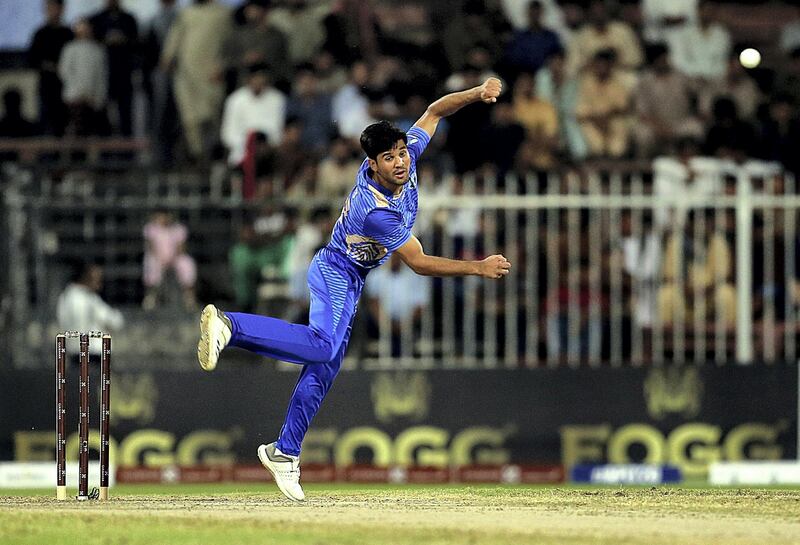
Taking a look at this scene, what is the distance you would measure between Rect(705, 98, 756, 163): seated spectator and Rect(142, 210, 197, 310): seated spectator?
16.7 feet

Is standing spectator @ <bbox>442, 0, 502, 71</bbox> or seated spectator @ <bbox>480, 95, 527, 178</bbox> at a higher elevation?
standing spectator @ <bbox>442, 0, 502, 71</bbox>

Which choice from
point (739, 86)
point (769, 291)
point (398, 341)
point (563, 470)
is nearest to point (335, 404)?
point (398, 341)

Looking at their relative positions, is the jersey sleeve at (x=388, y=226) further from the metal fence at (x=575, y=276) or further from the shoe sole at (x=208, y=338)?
the metal fence at (x=575, y=276)

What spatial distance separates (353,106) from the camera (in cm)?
1841

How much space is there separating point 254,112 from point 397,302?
3.17 meters

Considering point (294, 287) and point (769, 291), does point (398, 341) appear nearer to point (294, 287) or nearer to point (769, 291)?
point (294, 287)

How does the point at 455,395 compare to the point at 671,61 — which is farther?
the point at 671,61

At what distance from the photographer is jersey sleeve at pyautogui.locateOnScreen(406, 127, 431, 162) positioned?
443 inches

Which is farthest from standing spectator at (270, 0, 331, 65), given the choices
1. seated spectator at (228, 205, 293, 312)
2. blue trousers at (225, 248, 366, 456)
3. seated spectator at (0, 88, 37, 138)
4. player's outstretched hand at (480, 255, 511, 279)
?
player's outstretched hand at (480, 255, 511, 279)

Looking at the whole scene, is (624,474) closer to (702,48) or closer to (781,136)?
(781,136)

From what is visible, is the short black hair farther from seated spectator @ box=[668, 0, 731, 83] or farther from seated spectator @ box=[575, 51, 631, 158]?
seated spectator @ box=[668, 0, 731, 83]

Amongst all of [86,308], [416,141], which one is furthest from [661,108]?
[416,141]

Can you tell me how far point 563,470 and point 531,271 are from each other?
1749 millimetres

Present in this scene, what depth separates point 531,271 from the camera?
16203 millimetres
